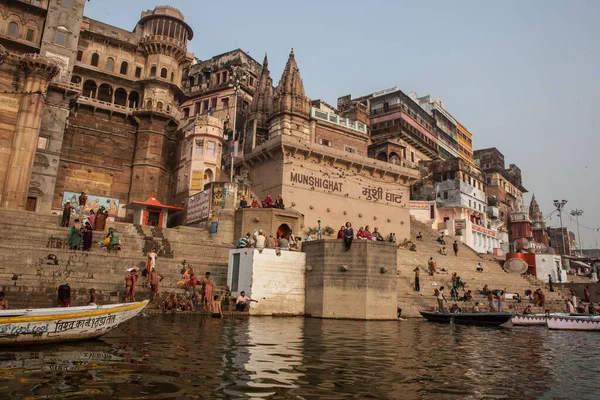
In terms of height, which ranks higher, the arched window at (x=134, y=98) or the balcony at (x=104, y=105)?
the arched window at (x=134, y=98)

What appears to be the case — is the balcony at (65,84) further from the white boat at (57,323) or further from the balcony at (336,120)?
the white boat at (57,323)

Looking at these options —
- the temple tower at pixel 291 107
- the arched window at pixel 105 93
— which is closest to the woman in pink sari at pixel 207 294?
the temple tower at pixel 291 107

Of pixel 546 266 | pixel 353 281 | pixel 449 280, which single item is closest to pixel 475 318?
pixel 353 281

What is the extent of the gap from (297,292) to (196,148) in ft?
71.0

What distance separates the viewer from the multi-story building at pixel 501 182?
216ft

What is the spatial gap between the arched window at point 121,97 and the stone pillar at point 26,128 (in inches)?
382

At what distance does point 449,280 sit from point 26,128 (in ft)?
88.1

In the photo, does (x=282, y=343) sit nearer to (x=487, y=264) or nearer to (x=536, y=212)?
(x=487, y=264)

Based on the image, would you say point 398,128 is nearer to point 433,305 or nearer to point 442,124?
point 442,124

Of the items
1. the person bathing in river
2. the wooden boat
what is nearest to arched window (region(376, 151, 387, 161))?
the wooden boat

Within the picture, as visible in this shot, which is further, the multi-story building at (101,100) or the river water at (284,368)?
the multi-story building at (101,100)

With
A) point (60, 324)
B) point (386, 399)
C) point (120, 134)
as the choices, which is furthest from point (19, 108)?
point (386, 399)

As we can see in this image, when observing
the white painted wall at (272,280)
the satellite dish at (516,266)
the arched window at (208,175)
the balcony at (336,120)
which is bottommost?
the white painted wall at (272,280)

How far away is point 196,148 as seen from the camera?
117ft
